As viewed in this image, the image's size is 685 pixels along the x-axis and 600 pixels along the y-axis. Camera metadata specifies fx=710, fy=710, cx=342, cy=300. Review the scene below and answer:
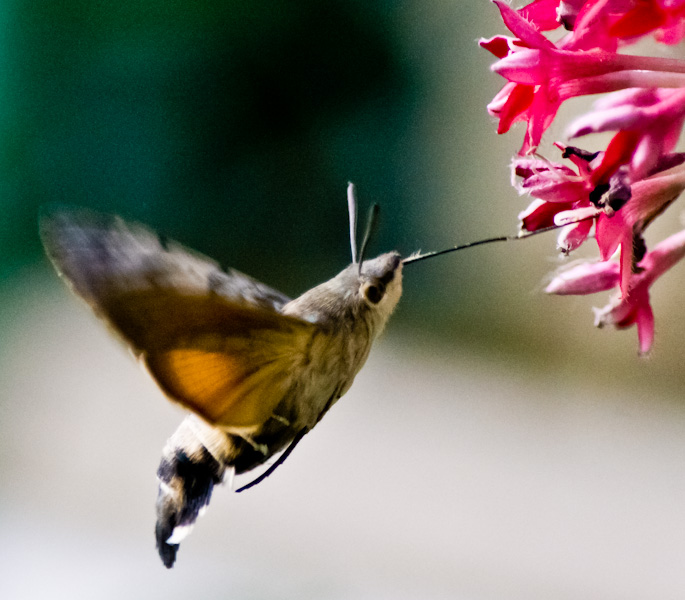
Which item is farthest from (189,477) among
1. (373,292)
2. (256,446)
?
(373,292)

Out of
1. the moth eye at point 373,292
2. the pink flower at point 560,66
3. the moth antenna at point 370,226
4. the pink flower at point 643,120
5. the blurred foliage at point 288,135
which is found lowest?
the blurred foliage at point 288,135

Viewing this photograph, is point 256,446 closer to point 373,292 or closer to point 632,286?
point 373,292

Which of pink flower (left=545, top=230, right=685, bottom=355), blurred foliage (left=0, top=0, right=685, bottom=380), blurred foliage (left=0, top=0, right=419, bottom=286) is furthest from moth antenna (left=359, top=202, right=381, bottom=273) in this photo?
blurred foliage (left=0, top=0, right=419, bottom=286)

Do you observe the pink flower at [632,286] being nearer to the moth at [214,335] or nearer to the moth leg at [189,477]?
the moth at [214,335]

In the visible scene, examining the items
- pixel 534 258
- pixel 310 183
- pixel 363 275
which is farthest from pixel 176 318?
pixel 310 183

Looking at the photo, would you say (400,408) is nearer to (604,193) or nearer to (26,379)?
(26,379)

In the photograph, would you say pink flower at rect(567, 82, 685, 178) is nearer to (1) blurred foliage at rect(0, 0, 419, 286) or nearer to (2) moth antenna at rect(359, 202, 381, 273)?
(2) moth antenna at rect(359, 202, 381, 273)

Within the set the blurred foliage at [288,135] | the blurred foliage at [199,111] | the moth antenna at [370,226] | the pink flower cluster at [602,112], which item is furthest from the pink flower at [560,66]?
the blurred foliage at [199,111]
